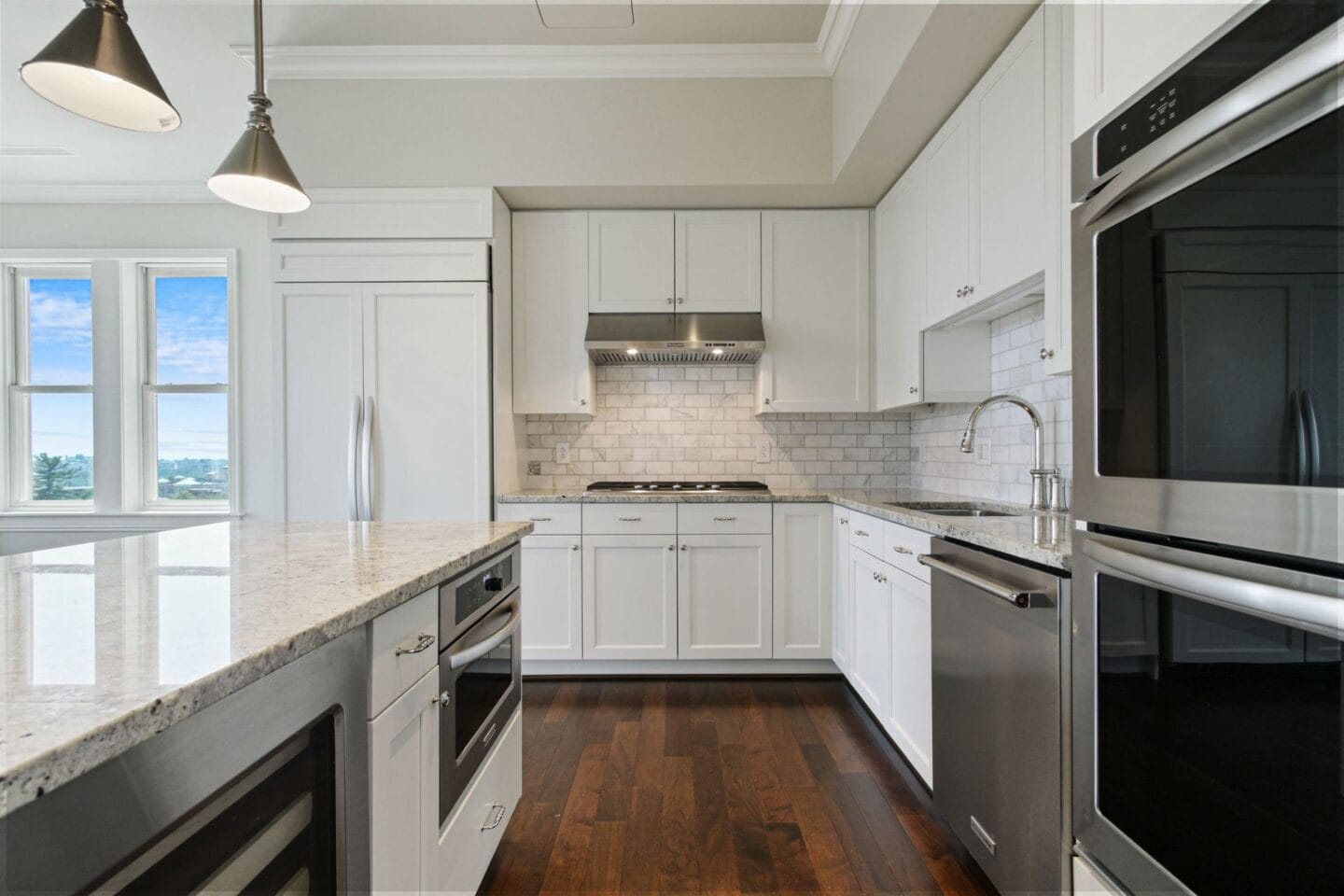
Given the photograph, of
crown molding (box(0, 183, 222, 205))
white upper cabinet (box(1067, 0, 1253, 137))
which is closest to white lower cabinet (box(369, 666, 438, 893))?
white upper cabinet (box(1067, 0, 1253, 137))

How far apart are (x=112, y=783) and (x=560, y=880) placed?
1.43m

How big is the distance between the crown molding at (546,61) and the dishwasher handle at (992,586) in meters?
2.32

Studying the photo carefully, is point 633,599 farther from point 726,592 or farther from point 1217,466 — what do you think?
point 1217,466

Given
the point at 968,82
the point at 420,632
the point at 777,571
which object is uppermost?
A: the point at 968,82

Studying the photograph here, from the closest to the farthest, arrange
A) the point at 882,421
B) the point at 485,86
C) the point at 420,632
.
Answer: the point at 420,632 → the point at 485,86 → the point at 882,421

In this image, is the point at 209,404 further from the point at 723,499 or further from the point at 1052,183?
the point at 1052,183

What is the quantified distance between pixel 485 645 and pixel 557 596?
1.68 meters

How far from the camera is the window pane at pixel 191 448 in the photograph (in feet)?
13.5

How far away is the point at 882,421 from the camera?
347 centimetres

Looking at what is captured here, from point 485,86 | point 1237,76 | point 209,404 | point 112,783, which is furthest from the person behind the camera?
point 209,404

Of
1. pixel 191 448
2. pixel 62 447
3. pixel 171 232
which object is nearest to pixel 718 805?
pixel 191 448

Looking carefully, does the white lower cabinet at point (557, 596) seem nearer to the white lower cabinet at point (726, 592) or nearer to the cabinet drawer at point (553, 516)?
the cabinet drawer at point (553, 516)

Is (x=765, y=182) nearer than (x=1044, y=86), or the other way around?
(x=1044, y=86)

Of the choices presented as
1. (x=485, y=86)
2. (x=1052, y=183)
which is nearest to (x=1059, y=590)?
(x=1052, y=183)
